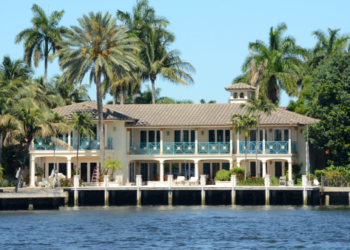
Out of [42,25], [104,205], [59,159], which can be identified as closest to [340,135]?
[104,205]

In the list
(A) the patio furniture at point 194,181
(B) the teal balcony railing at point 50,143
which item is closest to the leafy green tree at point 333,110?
(A) the patio furniture at point 194,181

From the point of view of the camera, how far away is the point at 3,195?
51.1m

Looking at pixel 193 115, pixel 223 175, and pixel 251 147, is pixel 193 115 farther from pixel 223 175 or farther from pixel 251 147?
pixel 223 175

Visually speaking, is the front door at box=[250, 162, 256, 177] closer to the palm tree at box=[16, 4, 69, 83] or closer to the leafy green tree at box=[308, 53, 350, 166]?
the leafy green tree at box=[308, 53, 350, 166]

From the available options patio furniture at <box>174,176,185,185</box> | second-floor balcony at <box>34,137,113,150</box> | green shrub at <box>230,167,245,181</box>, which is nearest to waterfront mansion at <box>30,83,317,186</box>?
second-floor balcony at <box>34,137,113,150</box>

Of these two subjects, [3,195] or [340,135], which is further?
[340,135]

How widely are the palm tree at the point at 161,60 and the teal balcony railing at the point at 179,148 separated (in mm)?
14428

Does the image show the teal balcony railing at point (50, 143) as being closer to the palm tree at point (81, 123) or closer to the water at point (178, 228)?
the palm tree at point (81, 123)

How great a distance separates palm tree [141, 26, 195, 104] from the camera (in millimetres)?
77312

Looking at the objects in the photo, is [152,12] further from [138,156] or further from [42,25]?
[138,156]

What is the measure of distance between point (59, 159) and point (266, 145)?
17514 millimetres

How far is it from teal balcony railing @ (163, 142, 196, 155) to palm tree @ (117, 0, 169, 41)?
20.0 meters

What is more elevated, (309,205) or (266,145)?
(266,145)

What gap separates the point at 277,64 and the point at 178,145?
15676 millimetres
